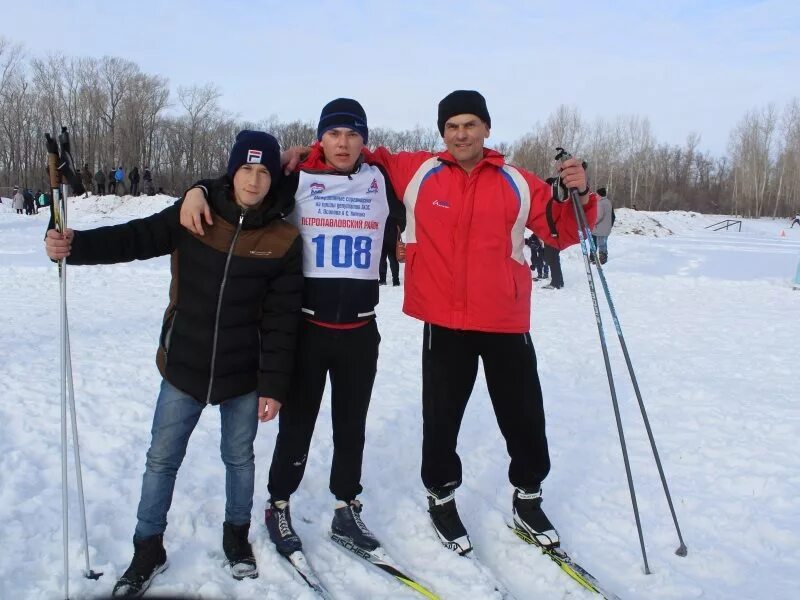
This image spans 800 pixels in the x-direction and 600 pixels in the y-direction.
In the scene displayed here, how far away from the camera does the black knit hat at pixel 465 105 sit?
2.88 metres

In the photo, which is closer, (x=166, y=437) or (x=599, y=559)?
(x=166, y=437)

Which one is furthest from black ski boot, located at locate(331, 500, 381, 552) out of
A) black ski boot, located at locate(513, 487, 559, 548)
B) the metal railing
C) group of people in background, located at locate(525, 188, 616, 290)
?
the metal railing

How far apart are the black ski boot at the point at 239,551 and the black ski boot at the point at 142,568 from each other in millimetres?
270

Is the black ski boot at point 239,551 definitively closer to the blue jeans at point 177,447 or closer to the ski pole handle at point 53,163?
the blue jeans at point 177,447

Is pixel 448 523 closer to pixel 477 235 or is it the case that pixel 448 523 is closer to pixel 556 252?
pixel 477 235

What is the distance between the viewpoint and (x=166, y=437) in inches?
99.5

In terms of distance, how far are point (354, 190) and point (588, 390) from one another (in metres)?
3.77

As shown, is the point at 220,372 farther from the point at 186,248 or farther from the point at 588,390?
the point at 588,390

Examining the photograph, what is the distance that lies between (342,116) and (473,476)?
235cm

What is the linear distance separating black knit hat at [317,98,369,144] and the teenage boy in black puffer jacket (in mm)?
291

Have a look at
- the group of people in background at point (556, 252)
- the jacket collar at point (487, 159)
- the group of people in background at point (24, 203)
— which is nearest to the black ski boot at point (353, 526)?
the jacket collar at point (487, 159)

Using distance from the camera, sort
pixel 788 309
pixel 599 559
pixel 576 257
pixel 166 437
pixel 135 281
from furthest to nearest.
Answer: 1. pixel 576 257
2. pixel 135 281
3. pixel 788 309
4. pixel 599 559
5. pixel 166 437

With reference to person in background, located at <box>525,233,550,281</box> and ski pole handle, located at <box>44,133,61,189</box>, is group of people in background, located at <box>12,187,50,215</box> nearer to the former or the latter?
person in background, located at <box>525,233,550,281</box>

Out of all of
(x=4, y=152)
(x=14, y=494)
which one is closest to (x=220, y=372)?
(x=14, y=494)
